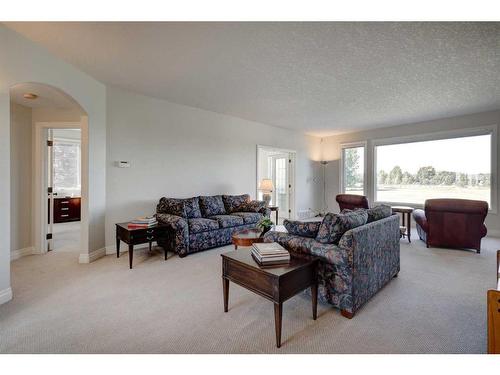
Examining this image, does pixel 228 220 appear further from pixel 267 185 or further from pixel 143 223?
pixel 267 185

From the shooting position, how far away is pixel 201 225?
3.89 m

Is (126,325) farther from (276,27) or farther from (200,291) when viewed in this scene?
(276,27)

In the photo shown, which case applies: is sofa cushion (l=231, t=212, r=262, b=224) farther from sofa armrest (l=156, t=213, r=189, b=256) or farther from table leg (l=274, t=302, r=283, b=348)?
table leg (l=274, t=302, r=283, b=348)

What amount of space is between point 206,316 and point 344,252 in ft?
4.31

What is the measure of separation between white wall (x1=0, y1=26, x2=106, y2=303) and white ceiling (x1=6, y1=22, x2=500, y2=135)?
161 millimetres

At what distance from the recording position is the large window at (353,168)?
7.38 metres

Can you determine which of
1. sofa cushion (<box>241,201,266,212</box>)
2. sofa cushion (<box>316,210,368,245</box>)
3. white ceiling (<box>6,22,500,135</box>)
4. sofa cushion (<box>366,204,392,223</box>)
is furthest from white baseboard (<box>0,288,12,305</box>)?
sofa cushion (<box>366,204,392,223</box>)

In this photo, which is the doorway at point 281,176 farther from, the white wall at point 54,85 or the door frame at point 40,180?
the door frame at point 40,180

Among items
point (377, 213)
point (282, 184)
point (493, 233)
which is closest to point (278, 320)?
point (377, 213)

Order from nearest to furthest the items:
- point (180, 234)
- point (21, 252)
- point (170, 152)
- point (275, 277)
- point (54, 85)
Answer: point (275, 277) < point (54, 85) < point (180, 234) < point (21, 252) < point (170, 152)

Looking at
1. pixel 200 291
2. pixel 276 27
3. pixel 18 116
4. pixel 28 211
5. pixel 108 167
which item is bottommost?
pixel 200 291
